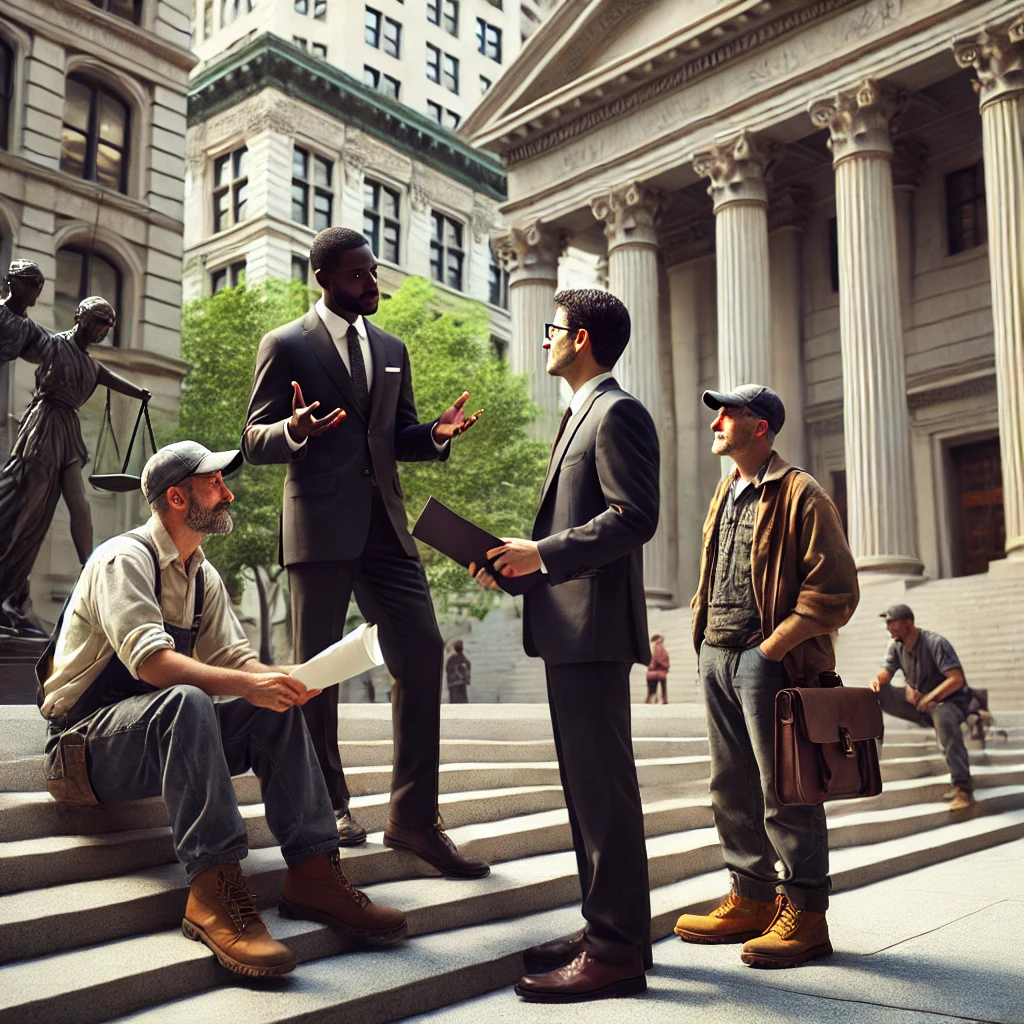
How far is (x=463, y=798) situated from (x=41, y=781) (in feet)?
7.49

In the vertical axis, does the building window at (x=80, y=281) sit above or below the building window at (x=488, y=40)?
below

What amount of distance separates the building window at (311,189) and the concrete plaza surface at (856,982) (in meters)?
38.7

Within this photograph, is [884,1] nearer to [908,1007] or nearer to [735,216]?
[735,216]

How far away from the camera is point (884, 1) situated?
2403 centimetres

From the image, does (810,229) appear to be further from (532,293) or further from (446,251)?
(446,251)

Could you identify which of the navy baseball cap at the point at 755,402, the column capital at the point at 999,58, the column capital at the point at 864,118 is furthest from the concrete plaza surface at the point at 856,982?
the column capital at the point at 864,118

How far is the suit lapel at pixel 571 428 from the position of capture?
4.49 m

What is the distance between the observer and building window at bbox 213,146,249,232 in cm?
4175

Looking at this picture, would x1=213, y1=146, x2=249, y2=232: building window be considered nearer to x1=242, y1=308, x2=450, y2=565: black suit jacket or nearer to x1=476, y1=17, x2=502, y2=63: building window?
x1=476, y1=17, x2=502, y2=63: building window

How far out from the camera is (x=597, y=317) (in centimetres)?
454

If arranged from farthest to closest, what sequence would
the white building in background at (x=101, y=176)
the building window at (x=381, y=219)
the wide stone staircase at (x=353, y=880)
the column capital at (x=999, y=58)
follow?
1. the building window at (x=381, y=219)
2. the white building in background at (x=101, y=176)
3. the column capital at (x=999, y=58)
4. the wide stone staircase at (x=353, y=880)

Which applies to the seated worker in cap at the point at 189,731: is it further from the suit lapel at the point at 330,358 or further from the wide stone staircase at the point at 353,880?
the suit lapel at the point at 330,358

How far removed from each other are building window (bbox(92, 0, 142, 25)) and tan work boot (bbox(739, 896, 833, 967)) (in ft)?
86.8

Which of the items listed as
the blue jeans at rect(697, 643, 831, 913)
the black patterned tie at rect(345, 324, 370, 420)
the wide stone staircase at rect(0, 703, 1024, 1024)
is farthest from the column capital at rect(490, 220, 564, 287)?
the blue jeans at rect(697, 643, 831, 913)
